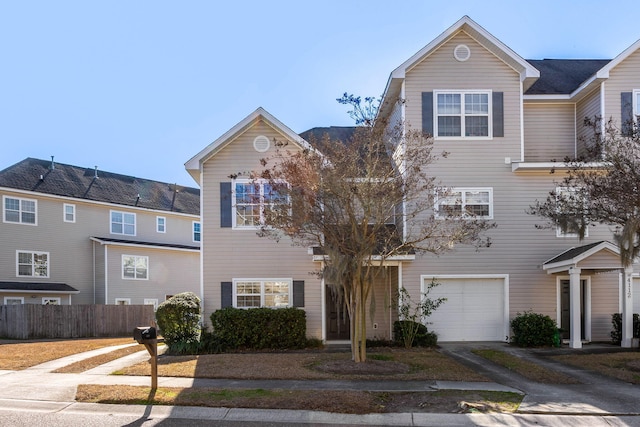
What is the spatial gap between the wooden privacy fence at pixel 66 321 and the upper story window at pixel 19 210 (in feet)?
16.0

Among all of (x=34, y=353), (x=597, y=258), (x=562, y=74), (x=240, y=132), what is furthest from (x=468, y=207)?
(x=34, y=353)

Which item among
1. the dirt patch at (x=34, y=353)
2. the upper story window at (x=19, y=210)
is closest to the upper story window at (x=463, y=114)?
the dirt patch at (x=34, y=353)

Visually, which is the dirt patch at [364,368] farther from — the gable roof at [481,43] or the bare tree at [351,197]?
the gable roof at [481,43]

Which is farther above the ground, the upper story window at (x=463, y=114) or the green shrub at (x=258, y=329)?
the upper story window at (x=463, y=114)

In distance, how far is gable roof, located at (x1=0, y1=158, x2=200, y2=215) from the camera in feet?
93.0

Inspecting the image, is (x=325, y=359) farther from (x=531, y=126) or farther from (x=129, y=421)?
(x=531, y=126)

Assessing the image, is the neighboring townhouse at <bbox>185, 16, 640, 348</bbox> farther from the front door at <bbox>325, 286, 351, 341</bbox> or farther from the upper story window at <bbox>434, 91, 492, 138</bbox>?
the front door at <bbox>325, 286, 351, 341</bbox>

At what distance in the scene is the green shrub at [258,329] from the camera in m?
16.7

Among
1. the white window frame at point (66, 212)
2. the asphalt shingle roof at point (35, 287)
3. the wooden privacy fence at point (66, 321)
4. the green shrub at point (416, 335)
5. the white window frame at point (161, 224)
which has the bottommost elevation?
the wooden privacy fence at point (66, 321)

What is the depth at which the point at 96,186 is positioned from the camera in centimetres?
3191

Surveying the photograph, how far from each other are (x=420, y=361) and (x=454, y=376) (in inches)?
79.7

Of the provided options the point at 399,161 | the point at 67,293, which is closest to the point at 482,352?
the point at 399,161

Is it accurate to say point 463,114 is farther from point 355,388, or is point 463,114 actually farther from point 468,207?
point 355,388

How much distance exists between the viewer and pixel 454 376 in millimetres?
11484
